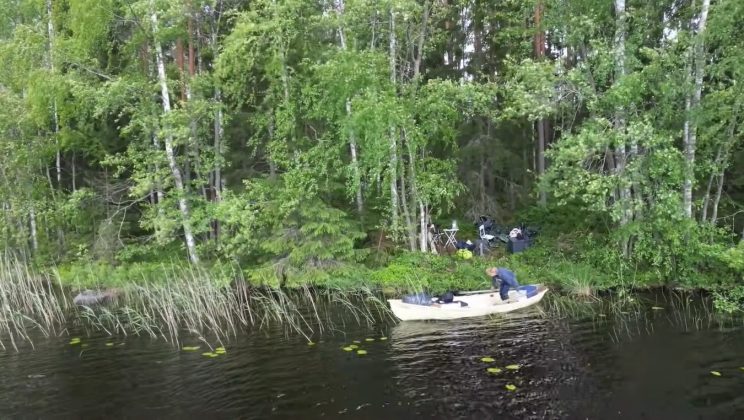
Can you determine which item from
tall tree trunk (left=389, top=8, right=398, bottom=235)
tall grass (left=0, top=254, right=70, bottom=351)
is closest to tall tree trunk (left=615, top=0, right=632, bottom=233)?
tall tree trunk (left=389, top=8, right=398, bottom=235)

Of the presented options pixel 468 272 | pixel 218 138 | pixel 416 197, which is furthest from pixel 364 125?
pixel 218 138

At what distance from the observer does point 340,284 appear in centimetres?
1391

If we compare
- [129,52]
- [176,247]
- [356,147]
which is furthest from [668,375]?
[129,52]

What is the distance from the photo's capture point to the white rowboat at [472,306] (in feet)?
35.9

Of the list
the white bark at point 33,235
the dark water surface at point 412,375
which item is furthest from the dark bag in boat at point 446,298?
the white bark at point 33,235

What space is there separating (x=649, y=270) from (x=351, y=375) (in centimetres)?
862

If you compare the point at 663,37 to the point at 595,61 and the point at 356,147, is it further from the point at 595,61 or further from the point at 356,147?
the point at 356,147

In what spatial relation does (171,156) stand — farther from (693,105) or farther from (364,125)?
(693,105)

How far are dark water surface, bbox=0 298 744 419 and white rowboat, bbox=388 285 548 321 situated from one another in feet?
1.42

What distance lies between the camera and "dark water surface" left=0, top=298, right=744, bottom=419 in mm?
6734

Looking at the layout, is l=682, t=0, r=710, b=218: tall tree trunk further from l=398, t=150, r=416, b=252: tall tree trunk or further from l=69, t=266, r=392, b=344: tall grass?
l=69, t=266, r=392, b=344: tall grass

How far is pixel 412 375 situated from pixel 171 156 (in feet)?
34.3

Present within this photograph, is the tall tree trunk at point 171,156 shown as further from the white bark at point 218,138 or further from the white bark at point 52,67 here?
the white bark at point 52,67

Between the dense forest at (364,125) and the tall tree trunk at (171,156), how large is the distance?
0.23ft
